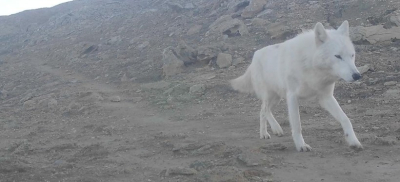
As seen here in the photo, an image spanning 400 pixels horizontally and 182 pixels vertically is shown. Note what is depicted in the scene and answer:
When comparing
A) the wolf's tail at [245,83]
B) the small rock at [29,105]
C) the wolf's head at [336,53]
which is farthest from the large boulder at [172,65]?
the wolf's head at [336,53]

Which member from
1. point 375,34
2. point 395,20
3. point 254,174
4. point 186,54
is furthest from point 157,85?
point 254,174

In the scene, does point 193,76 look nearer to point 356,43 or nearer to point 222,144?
point 356,43

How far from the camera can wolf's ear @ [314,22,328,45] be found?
593 centimetres

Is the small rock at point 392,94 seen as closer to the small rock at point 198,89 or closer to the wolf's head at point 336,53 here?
the wolf's head at point 336,53

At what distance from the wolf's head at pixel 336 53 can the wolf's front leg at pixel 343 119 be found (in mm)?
541

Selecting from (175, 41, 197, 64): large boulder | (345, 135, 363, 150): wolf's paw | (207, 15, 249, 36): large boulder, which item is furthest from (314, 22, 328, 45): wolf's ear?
(207, 15, 249, 36): large boulder

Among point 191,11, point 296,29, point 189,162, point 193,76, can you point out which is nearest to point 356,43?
point 296,29

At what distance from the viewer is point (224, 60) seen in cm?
1355

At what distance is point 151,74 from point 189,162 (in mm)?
8991

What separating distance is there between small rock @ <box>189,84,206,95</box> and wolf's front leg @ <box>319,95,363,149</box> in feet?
17.3

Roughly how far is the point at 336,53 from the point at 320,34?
331 millimetres

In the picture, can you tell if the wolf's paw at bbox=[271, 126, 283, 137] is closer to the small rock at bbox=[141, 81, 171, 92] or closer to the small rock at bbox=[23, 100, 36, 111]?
the small rock at bbox=[141, 81, 171, 92]

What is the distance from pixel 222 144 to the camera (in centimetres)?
666

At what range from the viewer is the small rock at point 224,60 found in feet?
44.1
